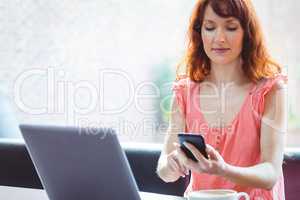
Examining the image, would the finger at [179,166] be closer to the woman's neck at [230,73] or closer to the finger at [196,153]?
the finger at [196,153]

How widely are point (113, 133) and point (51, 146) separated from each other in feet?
0.70

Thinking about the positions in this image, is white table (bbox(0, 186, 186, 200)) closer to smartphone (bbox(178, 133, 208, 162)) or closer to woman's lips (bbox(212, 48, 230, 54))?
smartphone (bbox(178, 133, 208, 162))

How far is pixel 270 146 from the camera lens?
4.77 feet

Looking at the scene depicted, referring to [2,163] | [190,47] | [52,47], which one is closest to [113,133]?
[190,47]

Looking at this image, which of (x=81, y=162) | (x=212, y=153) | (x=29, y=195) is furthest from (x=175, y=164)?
(x=29, y=195)

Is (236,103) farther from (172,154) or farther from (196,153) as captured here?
(196,153)

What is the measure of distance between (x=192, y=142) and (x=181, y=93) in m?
0.56

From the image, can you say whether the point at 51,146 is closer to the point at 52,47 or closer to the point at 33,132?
the point at 33,132

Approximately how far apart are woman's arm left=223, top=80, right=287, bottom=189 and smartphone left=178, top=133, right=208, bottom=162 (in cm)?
14

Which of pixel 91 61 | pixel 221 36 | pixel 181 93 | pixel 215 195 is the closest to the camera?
pixel 215 195

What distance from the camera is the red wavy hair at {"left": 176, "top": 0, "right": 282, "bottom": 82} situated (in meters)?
1.50

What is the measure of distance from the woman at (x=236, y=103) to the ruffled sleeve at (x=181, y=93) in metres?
0.02

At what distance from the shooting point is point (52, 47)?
3.16 m

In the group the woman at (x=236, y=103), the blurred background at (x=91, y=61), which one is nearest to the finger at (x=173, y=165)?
the woman at (x=236, y=103)
